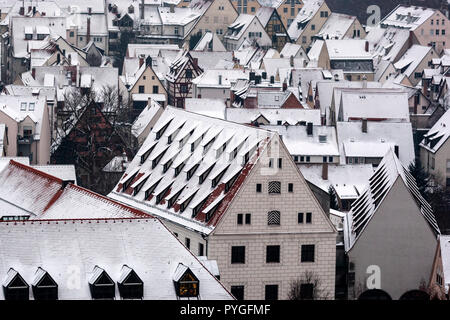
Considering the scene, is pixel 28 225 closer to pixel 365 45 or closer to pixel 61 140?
pixel 61 140

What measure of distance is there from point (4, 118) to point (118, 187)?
2050cm

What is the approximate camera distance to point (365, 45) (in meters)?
150

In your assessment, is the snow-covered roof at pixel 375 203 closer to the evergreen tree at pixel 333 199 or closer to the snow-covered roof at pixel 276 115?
the evergreen tree at pixel 333 199

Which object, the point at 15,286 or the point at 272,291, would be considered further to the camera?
the point at 272,291

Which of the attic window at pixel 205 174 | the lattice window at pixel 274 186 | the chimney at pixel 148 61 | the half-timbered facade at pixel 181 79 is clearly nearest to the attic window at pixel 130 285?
the lattice window at pixel 274 186

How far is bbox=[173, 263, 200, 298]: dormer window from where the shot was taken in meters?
32.2

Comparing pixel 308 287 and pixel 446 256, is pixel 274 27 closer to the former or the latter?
pixel 446 256

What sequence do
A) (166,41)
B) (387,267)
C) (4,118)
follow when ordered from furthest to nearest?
(166,41)
(4,118)
(387,267)

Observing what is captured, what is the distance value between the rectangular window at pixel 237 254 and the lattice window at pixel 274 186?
8.26 ft

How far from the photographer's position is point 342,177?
249 feet

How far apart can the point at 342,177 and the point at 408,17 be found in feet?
332

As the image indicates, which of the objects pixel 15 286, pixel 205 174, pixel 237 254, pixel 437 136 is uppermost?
pixel 437 136

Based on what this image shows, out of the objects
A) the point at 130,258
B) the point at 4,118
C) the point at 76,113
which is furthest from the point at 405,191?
the point at 76,113

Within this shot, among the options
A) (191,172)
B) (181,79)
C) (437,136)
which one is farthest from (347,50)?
(191,172)
